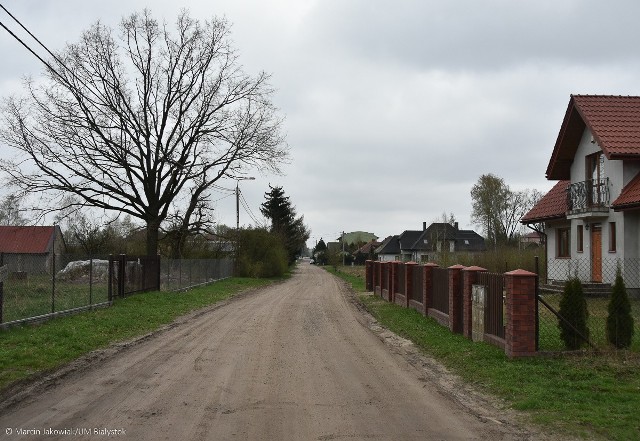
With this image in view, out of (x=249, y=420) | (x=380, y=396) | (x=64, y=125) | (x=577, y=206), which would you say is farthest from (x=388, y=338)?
(x=64, y=125)

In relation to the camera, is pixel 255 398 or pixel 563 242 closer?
pixel 255 398

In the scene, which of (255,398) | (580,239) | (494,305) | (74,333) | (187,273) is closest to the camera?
(255,398)

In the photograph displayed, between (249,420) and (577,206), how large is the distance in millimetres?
20612

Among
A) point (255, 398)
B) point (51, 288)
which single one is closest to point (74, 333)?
point (51, 288)

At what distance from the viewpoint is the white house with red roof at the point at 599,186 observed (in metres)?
21.5

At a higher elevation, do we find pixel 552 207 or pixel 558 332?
pixel 552 207

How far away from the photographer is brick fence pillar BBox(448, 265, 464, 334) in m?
14.2

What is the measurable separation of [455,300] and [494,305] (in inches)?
104

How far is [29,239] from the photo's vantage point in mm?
53969

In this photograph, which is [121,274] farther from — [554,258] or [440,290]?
[554,258]

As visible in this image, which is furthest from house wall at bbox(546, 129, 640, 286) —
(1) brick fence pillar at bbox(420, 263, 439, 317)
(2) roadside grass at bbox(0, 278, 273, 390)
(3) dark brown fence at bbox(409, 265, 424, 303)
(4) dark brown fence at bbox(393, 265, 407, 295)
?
(2) roadside grass at bbox(0, 278, 273, 390)

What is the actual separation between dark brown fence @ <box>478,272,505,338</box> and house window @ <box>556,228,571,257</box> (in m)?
17.1

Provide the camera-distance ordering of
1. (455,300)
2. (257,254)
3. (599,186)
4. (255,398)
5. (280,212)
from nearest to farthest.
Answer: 1. (255,398)
2. (455,300)
3. (599,186)
4. (257,254)
5. (280,212)

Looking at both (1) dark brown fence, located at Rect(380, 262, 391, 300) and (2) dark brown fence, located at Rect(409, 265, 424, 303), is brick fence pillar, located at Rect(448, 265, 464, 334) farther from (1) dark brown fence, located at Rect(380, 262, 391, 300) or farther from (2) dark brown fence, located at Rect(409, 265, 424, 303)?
→ (1) dark brown fence, located at Rect(380, 262, 391, 300)
